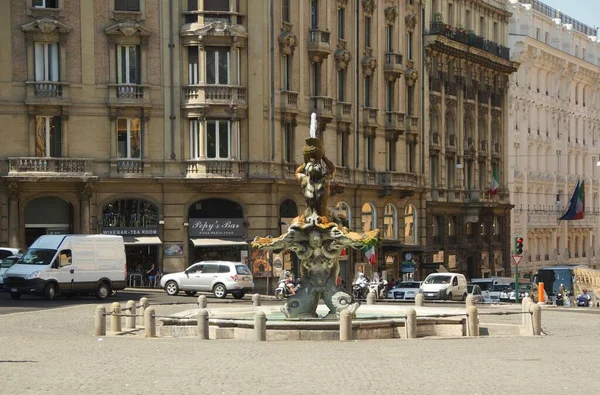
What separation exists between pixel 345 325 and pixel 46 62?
31745 millimetres

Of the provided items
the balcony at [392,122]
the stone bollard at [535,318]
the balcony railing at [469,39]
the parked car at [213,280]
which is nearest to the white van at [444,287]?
the parked car at [213,280]

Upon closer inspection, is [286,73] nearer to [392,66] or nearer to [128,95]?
[128,95]

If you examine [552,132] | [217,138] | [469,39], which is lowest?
[217,138]

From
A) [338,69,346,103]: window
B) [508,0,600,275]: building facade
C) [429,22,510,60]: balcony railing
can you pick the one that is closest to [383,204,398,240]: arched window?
[338,69,346,103]: window

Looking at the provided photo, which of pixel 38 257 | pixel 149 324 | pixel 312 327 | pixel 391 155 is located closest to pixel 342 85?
pixel 391 155

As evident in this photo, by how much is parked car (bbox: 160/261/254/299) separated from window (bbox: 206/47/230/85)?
383 inches

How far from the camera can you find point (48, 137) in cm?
6100

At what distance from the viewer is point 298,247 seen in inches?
1433

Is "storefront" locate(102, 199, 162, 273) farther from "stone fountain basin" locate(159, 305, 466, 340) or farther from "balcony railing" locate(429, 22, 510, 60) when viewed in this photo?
"balcony railing" locate(429, 22, 510, 60)

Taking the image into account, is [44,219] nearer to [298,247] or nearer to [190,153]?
[190,153]

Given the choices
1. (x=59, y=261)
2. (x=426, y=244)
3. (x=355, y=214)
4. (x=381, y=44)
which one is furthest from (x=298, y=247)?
(x=426, y=244)

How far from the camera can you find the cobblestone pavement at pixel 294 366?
22703mm

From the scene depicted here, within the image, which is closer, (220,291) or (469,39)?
(220,291)

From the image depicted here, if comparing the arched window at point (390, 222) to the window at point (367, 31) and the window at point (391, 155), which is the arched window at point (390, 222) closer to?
the window at point (391, 155)
